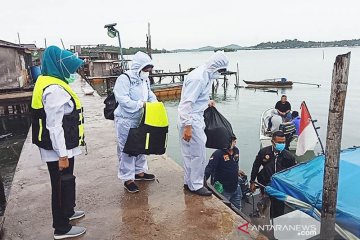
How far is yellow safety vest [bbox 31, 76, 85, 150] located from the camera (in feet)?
8.66

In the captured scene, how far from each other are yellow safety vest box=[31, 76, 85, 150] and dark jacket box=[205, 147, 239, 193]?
8.22 feet

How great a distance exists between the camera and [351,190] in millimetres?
3504

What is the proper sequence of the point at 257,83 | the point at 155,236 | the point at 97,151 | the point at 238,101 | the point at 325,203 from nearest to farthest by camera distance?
the point at 325,203, the point at 155,236, the point at 97,151, the point at 238,101, the point at 257,83

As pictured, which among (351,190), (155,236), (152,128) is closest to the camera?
(155,236)

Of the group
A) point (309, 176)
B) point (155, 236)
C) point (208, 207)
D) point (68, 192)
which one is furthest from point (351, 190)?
point (68, 192)

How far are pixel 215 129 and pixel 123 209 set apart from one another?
146 centimetres

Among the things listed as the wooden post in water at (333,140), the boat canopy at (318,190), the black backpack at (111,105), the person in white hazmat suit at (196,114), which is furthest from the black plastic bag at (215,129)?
the wooden post in water at (333,140)

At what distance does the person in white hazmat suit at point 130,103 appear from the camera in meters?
3.69

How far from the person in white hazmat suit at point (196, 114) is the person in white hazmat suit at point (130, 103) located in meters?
0.54

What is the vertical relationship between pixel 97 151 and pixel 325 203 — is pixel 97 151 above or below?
below

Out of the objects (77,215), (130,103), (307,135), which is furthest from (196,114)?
(307,135)

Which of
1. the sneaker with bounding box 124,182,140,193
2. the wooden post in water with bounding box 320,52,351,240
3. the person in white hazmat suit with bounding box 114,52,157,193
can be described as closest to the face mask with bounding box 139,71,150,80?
the person in white hazmat suit with bounding box 114,52,157,193

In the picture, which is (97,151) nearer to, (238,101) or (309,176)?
(309,176)

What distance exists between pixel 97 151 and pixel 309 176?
378 cm
